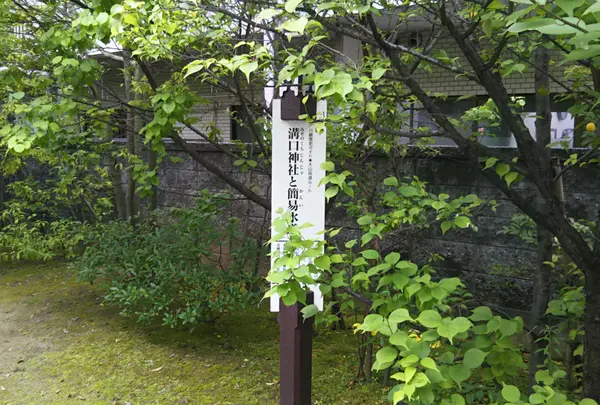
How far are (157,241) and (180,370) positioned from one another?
1.28 meters

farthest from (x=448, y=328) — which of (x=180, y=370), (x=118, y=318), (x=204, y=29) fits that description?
(x=118, y=318)

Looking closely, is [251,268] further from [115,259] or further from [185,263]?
[115,259]

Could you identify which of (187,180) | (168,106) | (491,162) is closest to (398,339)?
(491,162)

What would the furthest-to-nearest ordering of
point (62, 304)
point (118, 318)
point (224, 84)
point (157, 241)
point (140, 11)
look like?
point (62, 304) → point (118, 318) → point (157, 241) → point (224, 84) → point (140, 11)

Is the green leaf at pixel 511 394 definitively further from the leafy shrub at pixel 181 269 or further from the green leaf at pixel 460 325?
the leafy shrub at pixel 181 269

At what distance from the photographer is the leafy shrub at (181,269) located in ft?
15.9

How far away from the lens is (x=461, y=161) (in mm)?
5066

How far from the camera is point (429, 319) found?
195 cm

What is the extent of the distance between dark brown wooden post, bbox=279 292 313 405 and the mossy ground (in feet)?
3.50

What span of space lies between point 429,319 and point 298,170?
4.10ft

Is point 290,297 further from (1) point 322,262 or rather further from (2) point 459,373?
(2) point 459,373

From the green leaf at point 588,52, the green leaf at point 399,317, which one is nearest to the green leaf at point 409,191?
the green leaf at point 399,317

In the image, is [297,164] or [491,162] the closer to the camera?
[491,162]

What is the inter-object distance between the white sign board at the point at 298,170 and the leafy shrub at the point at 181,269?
2085mm
